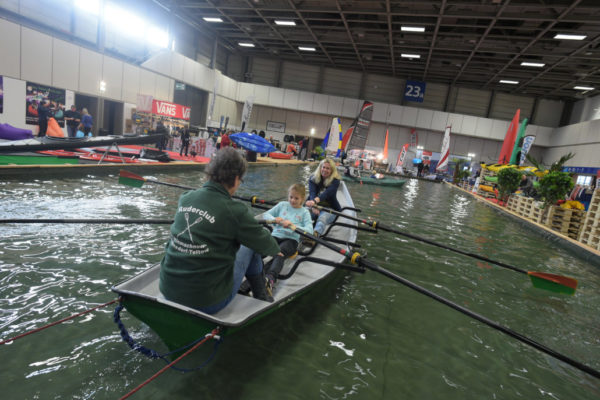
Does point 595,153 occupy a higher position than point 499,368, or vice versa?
point 595,153

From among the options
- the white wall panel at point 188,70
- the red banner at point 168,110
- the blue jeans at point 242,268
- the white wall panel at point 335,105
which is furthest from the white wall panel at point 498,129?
the blue jeans at point 242,268

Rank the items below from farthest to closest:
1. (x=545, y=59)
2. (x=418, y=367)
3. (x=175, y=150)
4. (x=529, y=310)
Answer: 1. (x=545, y=59)
2. (x=175, y=150)
3. (x=529, y=310)
4. (x=418, y=367)

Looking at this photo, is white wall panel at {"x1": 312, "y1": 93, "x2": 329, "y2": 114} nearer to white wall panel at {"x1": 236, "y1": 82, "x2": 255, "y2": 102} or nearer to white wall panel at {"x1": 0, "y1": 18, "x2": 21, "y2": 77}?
white wall panel at {"x1": 236, "y1": 82, "x2": 255, "y2": 102}

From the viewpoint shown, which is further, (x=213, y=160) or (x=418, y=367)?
(x=418, y=367)

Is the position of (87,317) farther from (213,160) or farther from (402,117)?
(402,117)

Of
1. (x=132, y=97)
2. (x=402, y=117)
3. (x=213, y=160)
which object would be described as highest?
(x=402, y=117)

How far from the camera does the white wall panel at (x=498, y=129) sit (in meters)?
27.8

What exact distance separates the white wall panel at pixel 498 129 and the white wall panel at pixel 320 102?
559 inches

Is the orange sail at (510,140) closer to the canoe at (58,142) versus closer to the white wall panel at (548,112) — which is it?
the canoe at (58,142)

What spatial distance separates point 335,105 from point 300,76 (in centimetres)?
443

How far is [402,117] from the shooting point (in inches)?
1141

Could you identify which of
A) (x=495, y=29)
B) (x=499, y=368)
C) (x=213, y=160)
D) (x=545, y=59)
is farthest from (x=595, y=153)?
(x=213, y=160)

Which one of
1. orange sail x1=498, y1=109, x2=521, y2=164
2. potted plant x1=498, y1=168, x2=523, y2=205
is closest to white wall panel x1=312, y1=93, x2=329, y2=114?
orange sail x1=498, y1=109, x2=521, y2=164

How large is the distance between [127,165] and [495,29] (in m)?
18.8
